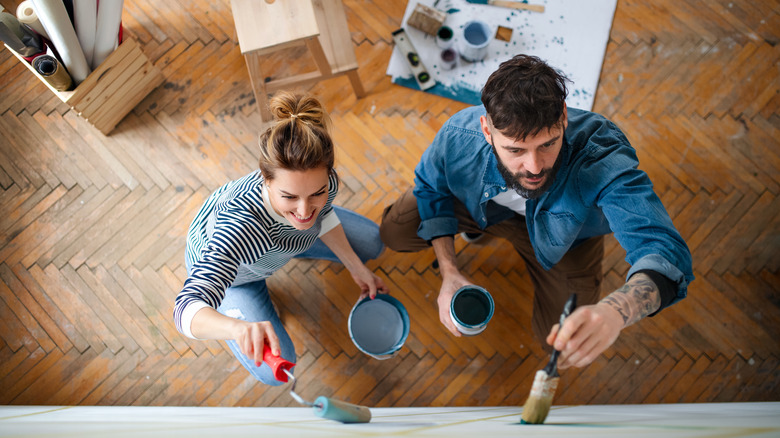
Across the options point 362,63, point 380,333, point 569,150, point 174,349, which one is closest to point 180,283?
point 174,349

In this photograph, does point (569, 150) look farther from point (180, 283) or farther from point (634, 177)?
point (180, 283)

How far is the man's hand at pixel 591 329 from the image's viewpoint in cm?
88

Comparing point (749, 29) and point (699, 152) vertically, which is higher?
point (749, 29)

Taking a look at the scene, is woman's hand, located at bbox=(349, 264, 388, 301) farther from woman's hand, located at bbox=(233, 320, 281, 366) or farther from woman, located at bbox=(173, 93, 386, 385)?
woman's hand, located at bbox=(233, 320, 281, 366)

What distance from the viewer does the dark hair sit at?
4.09 feet

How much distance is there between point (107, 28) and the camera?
205 centimetres

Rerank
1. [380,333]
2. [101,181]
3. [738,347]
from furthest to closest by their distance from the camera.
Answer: [101,181] → [738,347] → [380,333]

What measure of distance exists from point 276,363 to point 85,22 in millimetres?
1796

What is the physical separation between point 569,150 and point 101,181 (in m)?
2.16

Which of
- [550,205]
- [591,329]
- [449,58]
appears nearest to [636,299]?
[591,329]

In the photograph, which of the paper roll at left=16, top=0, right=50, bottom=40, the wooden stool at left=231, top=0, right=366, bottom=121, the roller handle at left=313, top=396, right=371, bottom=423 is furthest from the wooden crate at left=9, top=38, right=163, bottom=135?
the roller handle at left=313, top=396, right=371, bottom=423

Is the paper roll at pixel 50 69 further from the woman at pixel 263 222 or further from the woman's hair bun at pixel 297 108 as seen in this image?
the woman's hair bun at pixel 297 108

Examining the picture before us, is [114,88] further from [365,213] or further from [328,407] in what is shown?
[328,407]

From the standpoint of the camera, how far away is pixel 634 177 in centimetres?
134
